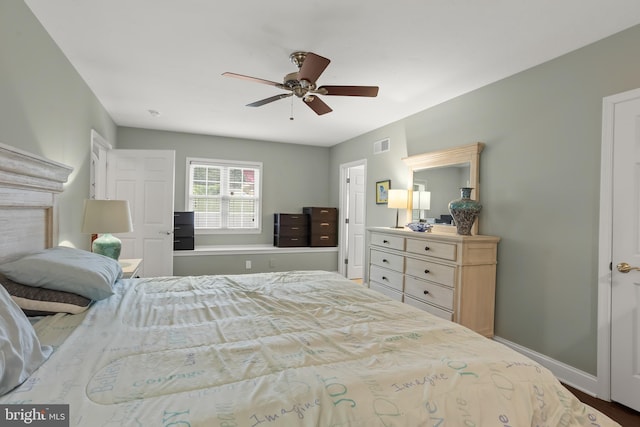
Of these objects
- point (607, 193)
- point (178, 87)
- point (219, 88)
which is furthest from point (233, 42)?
point (607, 193)

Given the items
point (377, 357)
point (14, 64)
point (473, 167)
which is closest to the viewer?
point (377, 357)

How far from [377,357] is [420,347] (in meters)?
0.21

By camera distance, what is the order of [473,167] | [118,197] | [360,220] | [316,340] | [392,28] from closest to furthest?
[316,340], [392,28], [473,167], [118,197], [360,220]

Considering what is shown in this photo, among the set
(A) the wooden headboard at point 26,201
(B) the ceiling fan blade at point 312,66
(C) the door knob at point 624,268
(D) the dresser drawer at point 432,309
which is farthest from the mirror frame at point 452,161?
(A) the wooden headboard at point 26,201

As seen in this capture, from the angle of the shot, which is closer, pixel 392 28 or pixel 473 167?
pixel 392 28

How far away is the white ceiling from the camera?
1941 millimetres

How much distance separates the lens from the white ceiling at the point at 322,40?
1941 millimetres

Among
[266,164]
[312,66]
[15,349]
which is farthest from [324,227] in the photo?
[15,349]

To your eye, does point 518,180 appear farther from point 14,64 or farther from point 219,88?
point 14,64

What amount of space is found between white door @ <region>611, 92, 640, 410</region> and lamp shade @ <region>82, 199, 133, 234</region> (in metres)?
3.80

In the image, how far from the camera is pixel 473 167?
3125 millimetres

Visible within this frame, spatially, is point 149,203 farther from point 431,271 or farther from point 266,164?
point 431,271

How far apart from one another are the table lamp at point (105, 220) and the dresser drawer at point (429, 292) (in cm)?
276

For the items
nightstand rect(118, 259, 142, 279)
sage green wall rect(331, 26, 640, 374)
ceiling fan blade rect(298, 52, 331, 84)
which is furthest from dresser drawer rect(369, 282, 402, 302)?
nightstand rect(118, 259, 142, 279)
